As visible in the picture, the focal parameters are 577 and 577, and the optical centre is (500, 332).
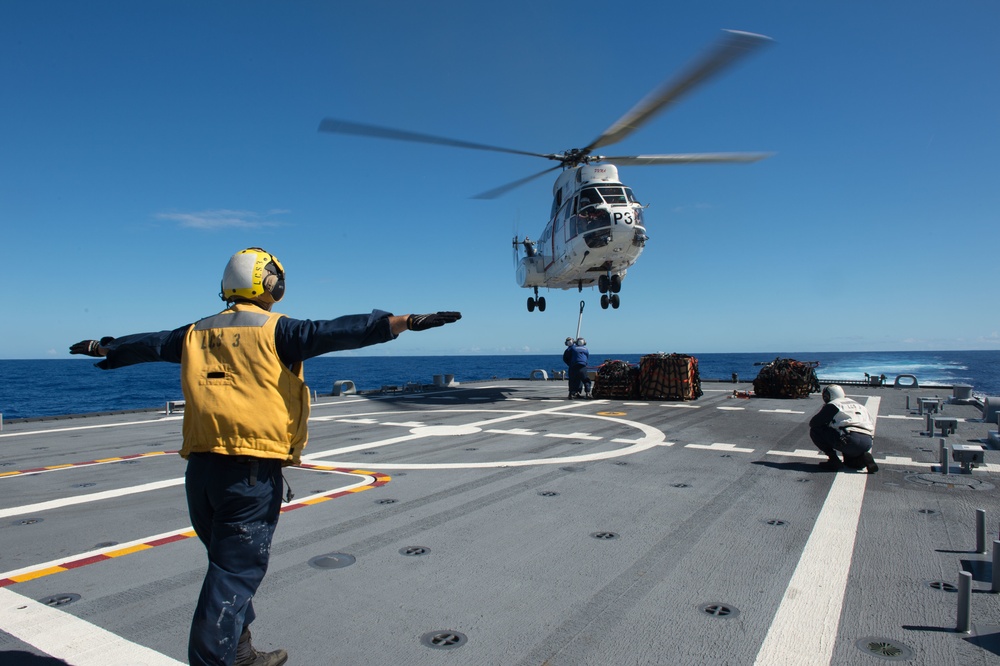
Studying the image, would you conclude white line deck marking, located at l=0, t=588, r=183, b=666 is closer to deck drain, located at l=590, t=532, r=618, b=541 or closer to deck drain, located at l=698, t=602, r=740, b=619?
deck drain, located at l=698, t=602, r=740, b=619

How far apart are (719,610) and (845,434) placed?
534 centimetres

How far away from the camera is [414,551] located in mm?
4941

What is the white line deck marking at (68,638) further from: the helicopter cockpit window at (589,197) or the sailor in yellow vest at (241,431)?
the helicopter cockpit window at (589,197)

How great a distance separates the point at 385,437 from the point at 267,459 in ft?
28.2

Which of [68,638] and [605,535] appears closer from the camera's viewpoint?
[68,638]

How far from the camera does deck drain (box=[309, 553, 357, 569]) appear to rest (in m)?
4.61

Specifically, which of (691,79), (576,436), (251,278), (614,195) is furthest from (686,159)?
(251,278)

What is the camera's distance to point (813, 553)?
484cm

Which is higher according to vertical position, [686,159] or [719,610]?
[686,159]

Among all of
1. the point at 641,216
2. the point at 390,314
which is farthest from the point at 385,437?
the point at 641,216

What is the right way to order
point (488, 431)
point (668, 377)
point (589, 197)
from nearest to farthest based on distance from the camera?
point (488, 431)
point (668, 377)
point (589, 197)

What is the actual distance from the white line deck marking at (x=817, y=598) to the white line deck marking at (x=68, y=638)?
347 cm

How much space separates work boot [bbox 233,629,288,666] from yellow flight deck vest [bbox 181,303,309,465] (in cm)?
103

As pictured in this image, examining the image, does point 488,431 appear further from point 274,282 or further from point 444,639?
point 274,282
